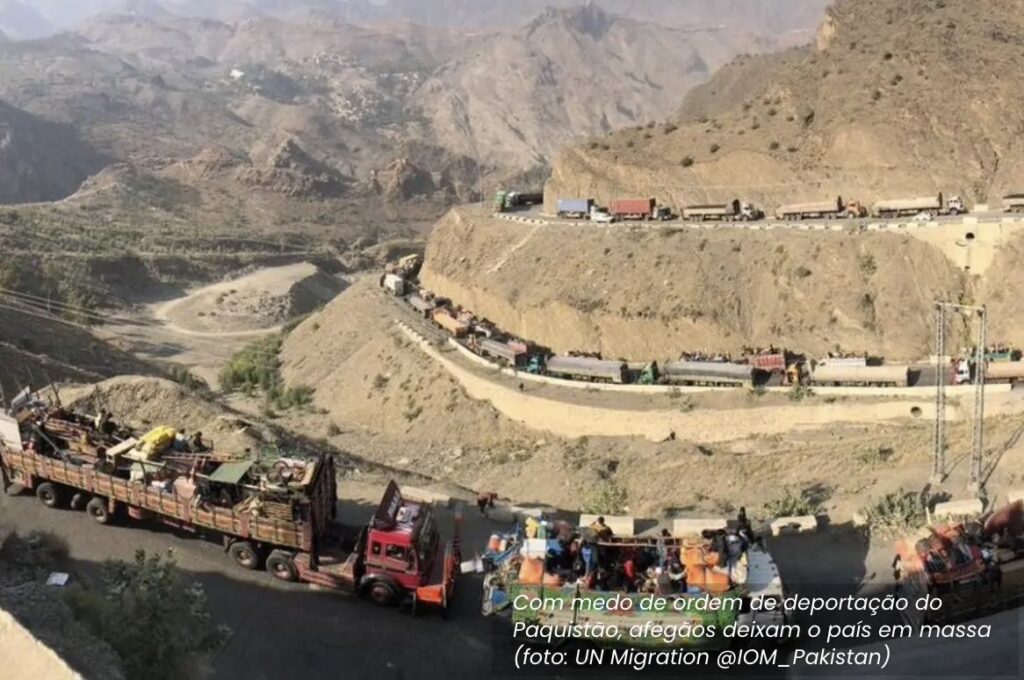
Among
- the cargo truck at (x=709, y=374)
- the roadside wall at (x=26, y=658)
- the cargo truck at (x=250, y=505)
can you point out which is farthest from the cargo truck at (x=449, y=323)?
the roadside wall at (x=26, y=658)

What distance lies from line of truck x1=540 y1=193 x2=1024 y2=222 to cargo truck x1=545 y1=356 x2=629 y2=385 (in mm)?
12472

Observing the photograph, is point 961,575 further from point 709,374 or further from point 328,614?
point 709,374

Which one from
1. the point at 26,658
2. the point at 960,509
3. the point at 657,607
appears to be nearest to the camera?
the point at 26,658

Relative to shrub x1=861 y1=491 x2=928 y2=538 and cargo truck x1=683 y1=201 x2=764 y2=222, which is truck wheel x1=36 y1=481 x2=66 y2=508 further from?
cargo truck x1=683 y1=201 x2=764 y2=222

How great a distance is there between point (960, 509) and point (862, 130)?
31.2 m

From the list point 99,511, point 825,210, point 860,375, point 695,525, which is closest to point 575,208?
point 825,210

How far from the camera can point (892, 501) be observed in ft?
62.3

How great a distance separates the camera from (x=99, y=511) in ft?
60.7

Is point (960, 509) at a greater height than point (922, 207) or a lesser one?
lesser

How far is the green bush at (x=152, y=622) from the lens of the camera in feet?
39.1

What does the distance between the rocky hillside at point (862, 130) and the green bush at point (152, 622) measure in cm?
3880

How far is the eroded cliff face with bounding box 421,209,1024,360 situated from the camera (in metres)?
36.8

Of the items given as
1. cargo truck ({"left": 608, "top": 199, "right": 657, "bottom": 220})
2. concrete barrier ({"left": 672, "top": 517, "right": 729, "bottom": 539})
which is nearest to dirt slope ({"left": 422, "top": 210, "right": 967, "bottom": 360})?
cargo truck ({"left": 608, "top": 199, "right": 657, "bottom": 220})

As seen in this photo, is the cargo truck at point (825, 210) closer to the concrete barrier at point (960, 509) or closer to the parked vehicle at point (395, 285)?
the parked vehicle at point (395, 285)
